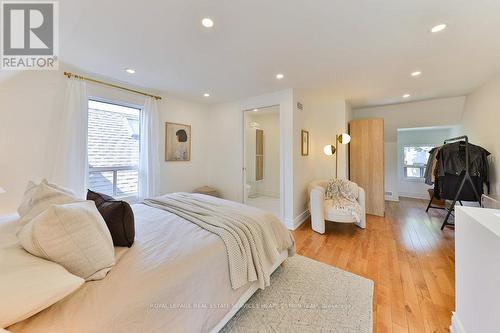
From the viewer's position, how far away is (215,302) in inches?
47.0

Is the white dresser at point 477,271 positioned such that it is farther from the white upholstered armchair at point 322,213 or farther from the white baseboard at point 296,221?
the white baseboard at point 296,221

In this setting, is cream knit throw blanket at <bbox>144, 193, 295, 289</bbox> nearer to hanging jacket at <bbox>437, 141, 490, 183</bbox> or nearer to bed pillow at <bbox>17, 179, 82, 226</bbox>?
bed pillow at <bbox>17, 179, 82, 226</bbox>

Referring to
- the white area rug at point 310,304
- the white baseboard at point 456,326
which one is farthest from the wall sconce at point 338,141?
the white baseboard at point 456,326

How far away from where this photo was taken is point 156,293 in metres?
0.92

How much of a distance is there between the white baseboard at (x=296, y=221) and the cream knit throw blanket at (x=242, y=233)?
4.13ft

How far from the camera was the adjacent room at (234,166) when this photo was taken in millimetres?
976

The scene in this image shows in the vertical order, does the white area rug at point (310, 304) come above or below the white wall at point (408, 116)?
below

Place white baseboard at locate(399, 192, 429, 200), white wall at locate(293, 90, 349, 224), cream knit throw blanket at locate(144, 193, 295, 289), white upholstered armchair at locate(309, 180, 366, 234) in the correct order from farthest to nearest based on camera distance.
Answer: white baseboard at locate(399, 192, 429, 200) < white wall at locate(293, 90, 349, 224) < white upholstered armchair at locate(309, 180, 366, 234) < cream knit throw blanket at locate(144, 193, 295, 289)

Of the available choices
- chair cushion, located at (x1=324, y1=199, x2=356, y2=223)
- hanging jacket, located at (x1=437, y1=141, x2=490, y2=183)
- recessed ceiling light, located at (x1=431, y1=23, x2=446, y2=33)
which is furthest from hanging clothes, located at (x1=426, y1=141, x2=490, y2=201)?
recessed ceiling light, located at (x1=431, y1=23, x2=446, y2=33)

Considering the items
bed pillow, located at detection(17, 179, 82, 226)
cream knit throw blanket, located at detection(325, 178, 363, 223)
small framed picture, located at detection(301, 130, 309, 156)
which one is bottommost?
cream knit throw blanket, located at detection(325, 178, 363, 223)

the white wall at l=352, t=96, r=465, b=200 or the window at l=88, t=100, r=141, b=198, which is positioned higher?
the white wall at l=352, t=96, r=465, b=200

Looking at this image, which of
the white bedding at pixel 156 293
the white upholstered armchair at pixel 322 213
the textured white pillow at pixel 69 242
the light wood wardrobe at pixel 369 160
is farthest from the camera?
the light wood wardrobe at pixel 369 160

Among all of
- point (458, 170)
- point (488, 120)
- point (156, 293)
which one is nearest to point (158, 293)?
point (156, 293)

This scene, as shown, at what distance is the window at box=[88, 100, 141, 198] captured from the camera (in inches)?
112
